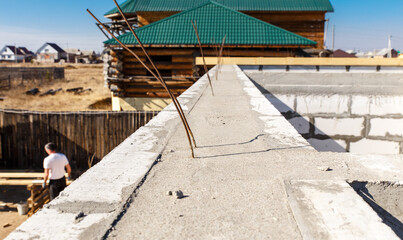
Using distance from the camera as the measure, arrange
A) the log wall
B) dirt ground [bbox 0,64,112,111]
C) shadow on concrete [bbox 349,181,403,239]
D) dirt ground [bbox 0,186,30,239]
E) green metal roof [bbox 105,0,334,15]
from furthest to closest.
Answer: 1. dirt ground [bbox 0,64,112,111]
2. green metal roof [bbox 105,0,334,15]
3. the log wall
4. dirt ground [bbox 0,186,30,239]
5. shadow on concrete [bbox 349,181,403,239]

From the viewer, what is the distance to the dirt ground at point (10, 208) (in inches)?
292

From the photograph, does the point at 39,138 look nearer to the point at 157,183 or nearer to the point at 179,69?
the point at 179,69

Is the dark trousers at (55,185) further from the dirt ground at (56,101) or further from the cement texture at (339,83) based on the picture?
the dirt ground at (56,101)

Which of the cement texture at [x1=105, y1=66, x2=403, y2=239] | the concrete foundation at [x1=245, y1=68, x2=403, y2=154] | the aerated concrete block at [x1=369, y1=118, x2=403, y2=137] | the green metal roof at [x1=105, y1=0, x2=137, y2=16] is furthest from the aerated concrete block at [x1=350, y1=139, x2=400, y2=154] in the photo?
the green metal roof at [x1=105, y1=0, x2=137, y2=16]

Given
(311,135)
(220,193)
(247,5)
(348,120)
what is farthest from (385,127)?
(247,5)

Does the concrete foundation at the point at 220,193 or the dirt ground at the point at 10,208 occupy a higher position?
the concrete foundation at the point at 220,193

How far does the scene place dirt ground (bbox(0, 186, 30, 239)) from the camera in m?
7.43

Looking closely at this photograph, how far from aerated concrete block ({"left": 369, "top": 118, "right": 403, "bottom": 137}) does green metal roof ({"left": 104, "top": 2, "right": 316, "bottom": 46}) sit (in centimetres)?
766

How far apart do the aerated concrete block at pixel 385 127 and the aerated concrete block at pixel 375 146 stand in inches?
6.3

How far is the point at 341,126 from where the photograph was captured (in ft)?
19.9

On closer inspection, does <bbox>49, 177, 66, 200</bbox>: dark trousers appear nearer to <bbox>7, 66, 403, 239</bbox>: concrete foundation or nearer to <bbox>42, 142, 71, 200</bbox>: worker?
<bbox>42, 142, 71, 200</bbox>: worker

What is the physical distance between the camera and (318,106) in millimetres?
6402

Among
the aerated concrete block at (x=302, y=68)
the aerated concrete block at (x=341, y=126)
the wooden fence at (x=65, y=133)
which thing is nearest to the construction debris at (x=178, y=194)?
the aerated concrete block at (x=341, y=126)

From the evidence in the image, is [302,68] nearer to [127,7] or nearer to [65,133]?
[65,133]
